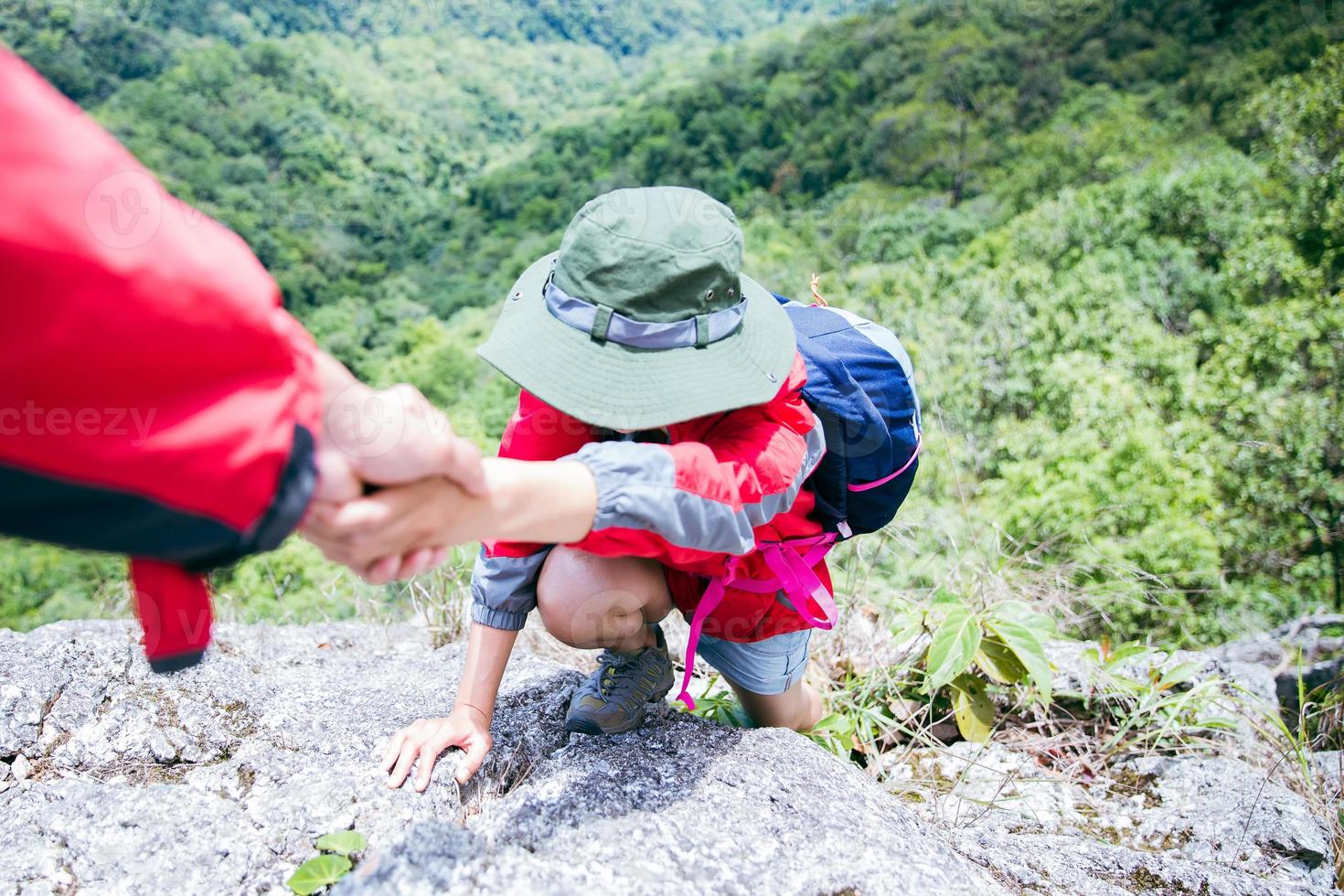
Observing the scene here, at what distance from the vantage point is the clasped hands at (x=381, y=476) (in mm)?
993

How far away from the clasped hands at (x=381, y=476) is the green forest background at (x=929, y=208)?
68.6 inches

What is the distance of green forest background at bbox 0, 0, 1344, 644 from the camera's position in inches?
238

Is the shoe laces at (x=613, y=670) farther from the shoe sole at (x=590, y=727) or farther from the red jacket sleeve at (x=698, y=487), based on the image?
the red jacket sleeve at (x=698, y=487)

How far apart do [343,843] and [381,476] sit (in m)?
0.67

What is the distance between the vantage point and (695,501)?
1.23 m

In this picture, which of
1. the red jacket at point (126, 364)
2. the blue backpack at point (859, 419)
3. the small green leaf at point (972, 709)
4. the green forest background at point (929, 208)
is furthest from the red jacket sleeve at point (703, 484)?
the green forest background at point (929, 208)

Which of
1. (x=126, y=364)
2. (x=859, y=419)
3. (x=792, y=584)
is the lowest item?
(x=792, y=584)

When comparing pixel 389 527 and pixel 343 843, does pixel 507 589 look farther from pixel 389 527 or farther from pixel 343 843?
pixel 389 527

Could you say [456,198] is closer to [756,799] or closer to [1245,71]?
[1245,71]

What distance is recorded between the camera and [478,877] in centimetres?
115

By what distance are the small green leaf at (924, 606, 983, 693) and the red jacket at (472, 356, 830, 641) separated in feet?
1.42

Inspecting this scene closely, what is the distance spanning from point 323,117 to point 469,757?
69.0m

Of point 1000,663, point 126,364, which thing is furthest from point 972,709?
point 126,364

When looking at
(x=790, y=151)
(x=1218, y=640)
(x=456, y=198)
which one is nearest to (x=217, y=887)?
(x=1218, y=640)
